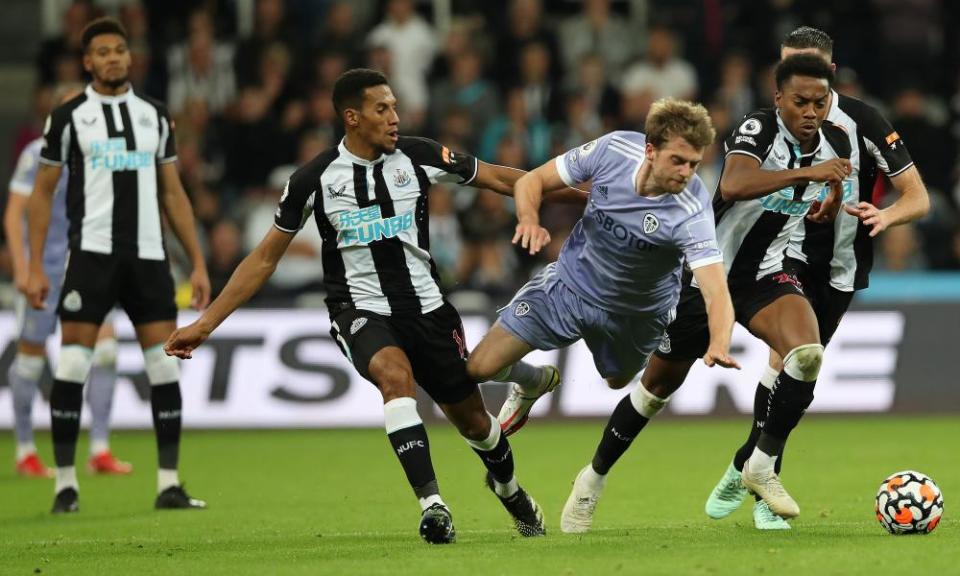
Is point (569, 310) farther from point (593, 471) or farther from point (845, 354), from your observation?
point (845, 354)

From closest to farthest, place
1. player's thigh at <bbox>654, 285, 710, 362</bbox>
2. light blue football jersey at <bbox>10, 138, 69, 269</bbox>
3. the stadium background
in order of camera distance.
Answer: player's thigh at <bbox>654, 285, 710, 362</bbox> < light blue football jersey at <bbox>10, 138, 69, 269</bbox> < the stadium background

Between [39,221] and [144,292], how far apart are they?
76cm

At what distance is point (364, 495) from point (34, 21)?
10536mm

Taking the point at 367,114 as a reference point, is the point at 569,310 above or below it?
below

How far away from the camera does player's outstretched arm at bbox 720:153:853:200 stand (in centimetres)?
737

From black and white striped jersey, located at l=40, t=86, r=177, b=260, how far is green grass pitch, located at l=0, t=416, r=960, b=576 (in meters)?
1.61

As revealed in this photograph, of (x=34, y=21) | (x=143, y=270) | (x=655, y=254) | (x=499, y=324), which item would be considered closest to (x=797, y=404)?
(x=655, y=254)

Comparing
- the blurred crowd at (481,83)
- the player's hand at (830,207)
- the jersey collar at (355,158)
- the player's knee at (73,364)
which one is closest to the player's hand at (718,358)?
the player's hand at (830,207)

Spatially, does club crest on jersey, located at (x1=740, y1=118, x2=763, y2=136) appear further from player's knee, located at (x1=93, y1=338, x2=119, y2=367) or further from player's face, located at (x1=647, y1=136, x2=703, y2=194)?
player's knee, located at (x1=93, y1=338, x2=119, y2=367)

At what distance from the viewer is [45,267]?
11391 millimetres

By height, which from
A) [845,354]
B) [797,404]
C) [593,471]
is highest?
[797,404]

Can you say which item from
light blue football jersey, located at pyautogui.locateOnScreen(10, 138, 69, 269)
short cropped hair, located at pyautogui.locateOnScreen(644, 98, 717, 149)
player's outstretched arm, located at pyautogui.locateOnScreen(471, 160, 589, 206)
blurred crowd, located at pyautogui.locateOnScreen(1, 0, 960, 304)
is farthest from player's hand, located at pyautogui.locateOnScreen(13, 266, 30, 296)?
short cropped hair, located at pyautogui.locateOnScreen(644, 98, 717, 149)

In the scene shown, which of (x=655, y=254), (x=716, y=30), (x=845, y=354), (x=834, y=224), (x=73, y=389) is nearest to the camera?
(x=655, y=254)

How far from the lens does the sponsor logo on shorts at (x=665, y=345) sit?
8.26m
